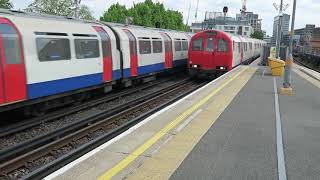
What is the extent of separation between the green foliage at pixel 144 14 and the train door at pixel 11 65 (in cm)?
6209

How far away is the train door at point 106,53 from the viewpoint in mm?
15875

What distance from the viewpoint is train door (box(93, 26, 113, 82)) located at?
15875 millimetres

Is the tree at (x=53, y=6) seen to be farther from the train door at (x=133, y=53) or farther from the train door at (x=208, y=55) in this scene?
the train door at (x=133, y=53)

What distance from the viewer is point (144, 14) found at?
75.8m

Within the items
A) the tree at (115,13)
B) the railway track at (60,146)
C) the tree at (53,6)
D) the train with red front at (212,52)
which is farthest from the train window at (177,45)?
the tree at (115,13)

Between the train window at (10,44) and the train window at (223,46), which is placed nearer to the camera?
the train window at (10,44)

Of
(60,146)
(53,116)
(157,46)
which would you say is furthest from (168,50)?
(60,146)

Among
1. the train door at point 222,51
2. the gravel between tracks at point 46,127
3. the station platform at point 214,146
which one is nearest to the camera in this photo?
the station platform at point 214,146

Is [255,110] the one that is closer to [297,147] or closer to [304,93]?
[297,147]

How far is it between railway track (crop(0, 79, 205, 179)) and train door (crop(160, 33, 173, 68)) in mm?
10215

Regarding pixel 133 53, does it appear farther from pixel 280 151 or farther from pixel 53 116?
pixel 280 151

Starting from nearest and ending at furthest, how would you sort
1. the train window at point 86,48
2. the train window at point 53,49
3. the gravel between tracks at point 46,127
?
1. the gravel between tracks at point 46,127
2. the train window at point 53,49
3. the train window at point 86,48

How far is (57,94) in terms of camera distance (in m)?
13.0

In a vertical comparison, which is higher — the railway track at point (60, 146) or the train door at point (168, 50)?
the train door at point (168, 50)
